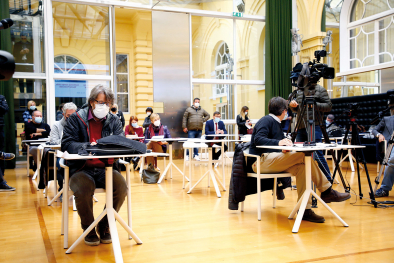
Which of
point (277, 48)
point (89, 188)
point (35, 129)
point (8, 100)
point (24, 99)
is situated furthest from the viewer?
point (277, 48)

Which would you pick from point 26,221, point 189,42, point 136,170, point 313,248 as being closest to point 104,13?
point 189,42

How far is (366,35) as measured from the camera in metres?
8.74

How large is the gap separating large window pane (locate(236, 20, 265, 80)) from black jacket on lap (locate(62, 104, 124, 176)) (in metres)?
8.25

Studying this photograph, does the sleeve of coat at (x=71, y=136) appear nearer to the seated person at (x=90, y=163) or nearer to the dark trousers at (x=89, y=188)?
the seated person at (x=90, y=163)

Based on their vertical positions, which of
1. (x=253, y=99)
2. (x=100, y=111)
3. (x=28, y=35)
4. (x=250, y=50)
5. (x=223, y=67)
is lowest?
(x=100, y=111)

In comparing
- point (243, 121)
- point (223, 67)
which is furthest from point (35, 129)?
point (223, 67)

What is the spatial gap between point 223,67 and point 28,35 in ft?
17.2

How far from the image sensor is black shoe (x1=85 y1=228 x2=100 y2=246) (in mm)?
2551

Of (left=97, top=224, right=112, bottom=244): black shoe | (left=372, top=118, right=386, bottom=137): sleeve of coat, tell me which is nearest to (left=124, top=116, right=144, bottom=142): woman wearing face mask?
(left=372, top=118, right=386, bottom=137): sleeve of coat

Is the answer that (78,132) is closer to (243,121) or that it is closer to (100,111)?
(100,111)

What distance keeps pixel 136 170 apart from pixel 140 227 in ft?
13.8

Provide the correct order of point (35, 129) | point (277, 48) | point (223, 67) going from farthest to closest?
point (223, 67), point (277, 48), point (35, 129)

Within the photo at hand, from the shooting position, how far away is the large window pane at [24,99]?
8.12 metres

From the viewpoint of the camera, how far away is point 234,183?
3.27 metres
